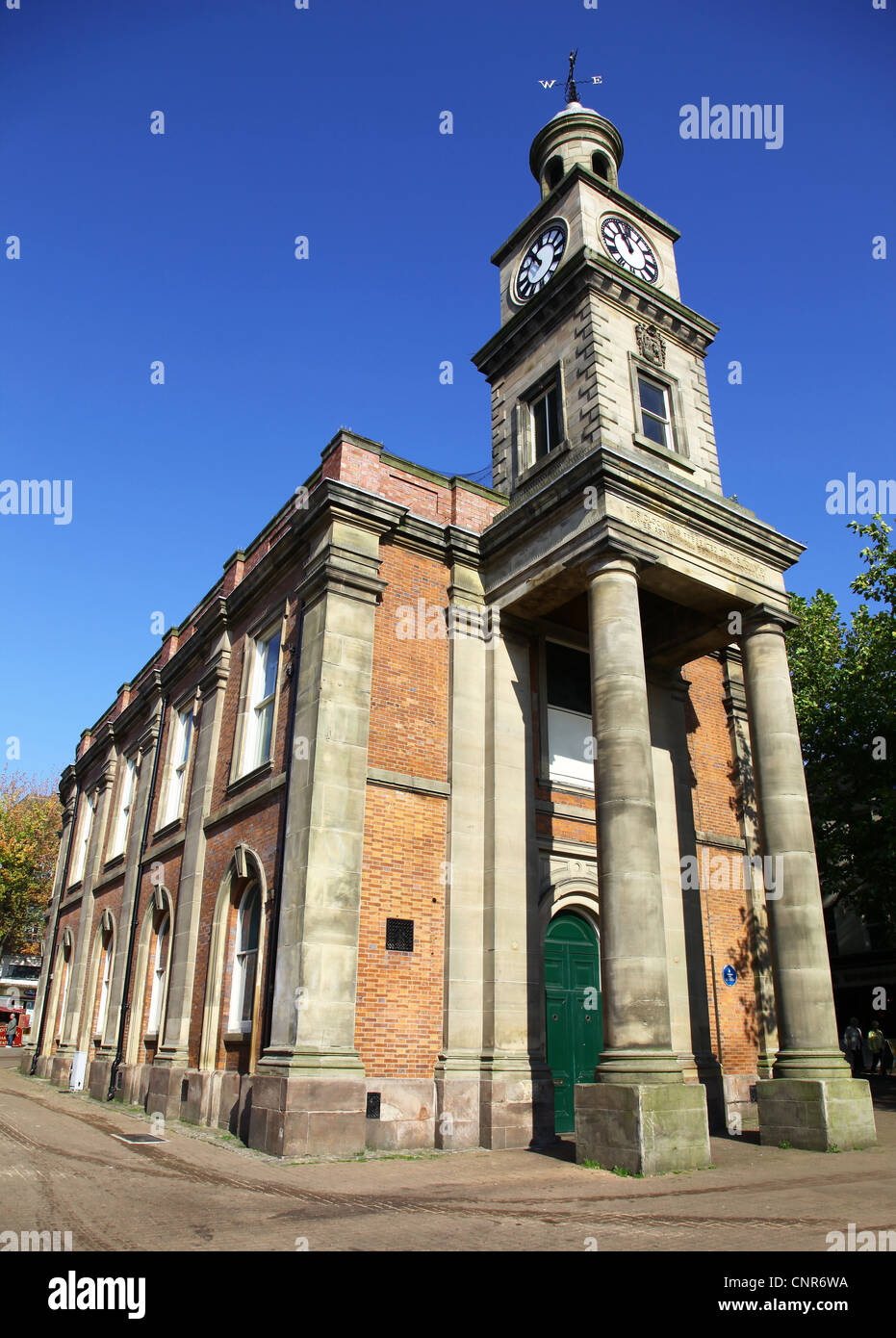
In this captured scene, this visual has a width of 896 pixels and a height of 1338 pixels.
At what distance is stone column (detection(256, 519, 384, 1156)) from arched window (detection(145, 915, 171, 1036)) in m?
7.79

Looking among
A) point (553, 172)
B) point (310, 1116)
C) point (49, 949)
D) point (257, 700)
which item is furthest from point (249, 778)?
point (49, 949)

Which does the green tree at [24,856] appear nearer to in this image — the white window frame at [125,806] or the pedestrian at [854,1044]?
the white window frame at [125,806]

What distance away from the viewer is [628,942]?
1068 centimetres

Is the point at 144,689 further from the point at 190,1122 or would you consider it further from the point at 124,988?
the point at 190,1122

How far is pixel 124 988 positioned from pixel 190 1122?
21.6 ft

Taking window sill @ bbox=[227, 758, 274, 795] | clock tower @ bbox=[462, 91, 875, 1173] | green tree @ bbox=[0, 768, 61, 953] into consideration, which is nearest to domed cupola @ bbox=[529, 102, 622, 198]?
clock tower @ bbox=[462, 91, 875, 1173]

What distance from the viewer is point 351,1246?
5.93 metres

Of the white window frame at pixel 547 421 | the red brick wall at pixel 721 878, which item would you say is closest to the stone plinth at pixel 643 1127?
the red brick wall at pixel 721 878

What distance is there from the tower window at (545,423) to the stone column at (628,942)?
4917 mm

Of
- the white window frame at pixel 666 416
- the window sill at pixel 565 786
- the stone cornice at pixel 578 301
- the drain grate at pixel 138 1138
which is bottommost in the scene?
the drain grate at pixel 138 1138

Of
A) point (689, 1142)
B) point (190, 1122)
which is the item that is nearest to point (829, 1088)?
point (689, 1142)

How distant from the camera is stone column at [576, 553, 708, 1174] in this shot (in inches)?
378

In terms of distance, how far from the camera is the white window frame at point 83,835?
Result: 28862mm
